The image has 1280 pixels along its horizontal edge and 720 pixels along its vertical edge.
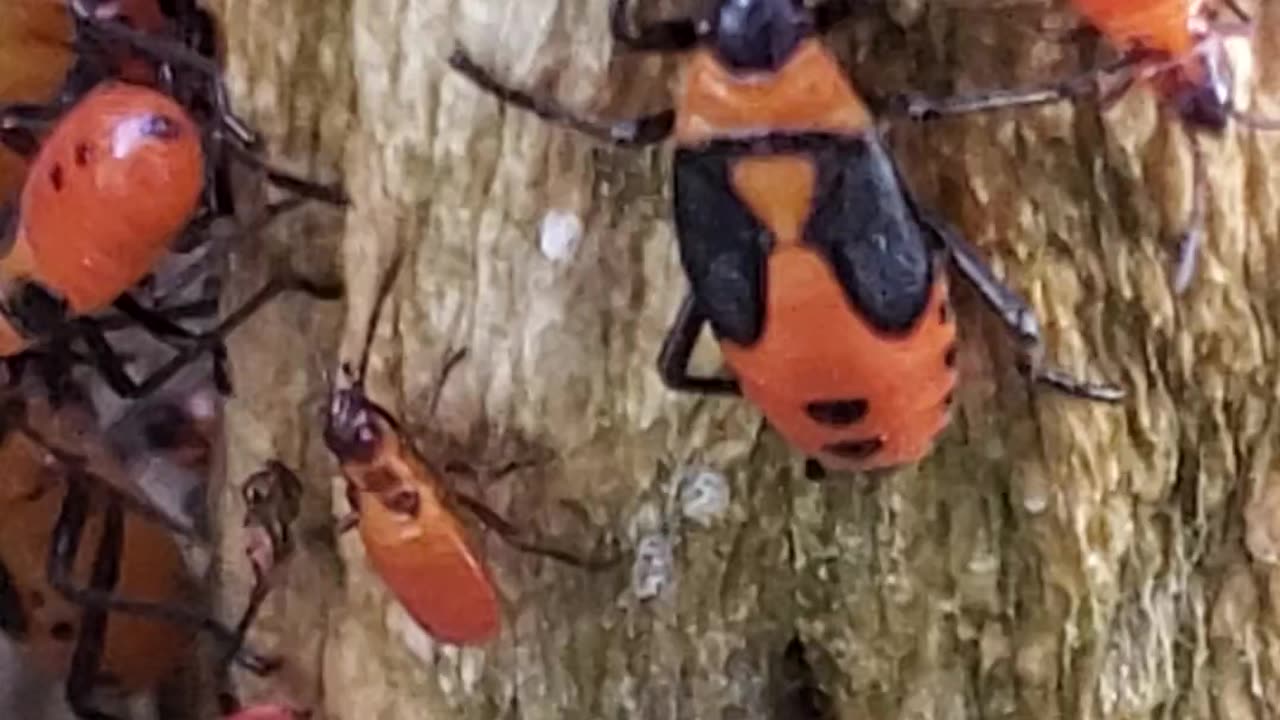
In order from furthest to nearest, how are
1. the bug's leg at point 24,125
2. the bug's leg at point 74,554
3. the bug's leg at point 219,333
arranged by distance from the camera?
the bug's leg at point 74,554, the bug's leg at point 24,125, the bug's leg at point 219,333

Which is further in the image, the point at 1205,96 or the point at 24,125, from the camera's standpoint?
the point at 24,125

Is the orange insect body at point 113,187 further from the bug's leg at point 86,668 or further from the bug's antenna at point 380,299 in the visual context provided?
the bug's leg at point 86,668

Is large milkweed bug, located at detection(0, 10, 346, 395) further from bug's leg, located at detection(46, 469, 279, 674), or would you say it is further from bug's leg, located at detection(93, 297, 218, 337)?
bug's leg, located at detection(46, 469, 279, 674)

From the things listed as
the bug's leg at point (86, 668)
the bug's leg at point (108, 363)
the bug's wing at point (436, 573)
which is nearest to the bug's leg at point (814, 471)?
the bug's wing at point (436, 573)

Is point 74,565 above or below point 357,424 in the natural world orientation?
below

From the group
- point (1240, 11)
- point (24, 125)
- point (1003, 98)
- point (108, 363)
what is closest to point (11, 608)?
point (108, 363)

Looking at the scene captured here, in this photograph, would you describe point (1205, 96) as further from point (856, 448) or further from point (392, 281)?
point (392, 281)

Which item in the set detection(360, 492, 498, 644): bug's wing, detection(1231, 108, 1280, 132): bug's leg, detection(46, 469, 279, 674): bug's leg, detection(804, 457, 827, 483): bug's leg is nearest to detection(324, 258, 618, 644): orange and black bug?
detection(360, 492, 498, 644): bug's wing

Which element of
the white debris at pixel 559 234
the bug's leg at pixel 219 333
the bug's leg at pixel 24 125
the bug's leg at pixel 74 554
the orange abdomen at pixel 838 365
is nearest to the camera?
the orange abdomen at pixel 838 365

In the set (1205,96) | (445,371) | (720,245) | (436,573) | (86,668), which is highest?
(1205,96)
